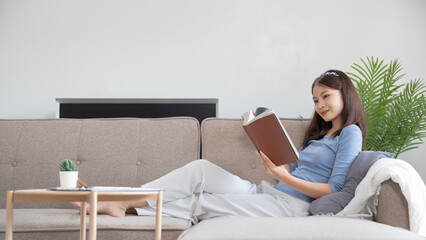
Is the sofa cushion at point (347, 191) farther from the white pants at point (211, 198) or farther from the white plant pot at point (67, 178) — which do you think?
the white plant pot at point (67, 178)

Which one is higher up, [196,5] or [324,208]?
[196,5]

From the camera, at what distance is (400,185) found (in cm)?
164

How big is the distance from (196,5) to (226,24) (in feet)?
0.82

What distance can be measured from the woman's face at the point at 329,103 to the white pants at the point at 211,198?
423 millimetres

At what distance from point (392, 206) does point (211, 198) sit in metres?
0.70

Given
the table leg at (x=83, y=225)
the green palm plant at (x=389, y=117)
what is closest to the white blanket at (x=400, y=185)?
the table leg at (x=83, y=225)

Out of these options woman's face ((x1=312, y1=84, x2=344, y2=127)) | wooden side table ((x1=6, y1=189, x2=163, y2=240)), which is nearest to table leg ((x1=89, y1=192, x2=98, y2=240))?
wooden side table ((x1=6, y1=189, x2=163, y2=240))

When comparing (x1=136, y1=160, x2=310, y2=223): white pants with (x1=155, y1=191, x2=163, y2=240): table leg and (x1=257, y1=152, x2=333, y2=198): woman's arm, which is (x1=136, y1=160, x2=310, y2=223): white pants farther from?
(x1=155, y1=191, x2=163, y2=240): table leg

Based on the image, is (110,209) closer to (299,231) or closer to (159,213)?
(159,213)

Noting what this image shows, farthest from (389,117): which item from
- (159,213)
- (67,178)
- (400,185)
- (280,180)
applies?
(67,178)

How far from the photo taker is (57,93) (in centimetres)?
335

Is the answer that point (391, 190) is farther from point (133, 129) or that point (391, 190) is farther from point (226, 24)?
point (226, 24)

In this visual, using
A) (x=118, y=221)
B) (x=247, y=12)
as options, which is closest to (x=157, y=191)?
(x=118, y=221)

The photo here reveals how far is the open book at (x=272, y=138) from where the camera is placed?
1.81m
